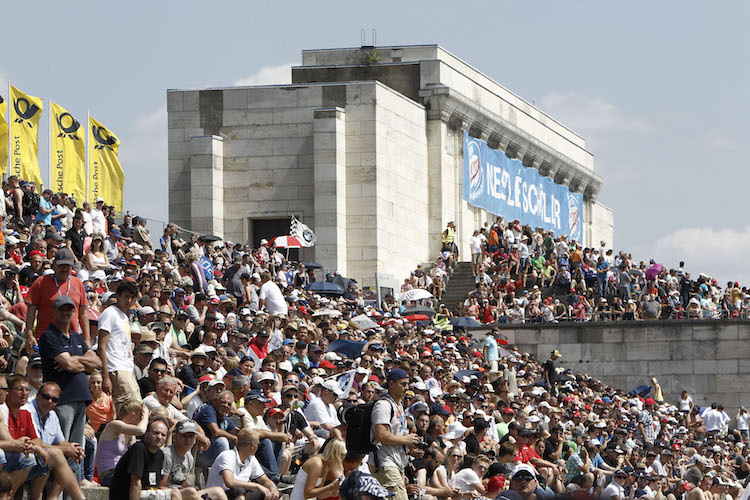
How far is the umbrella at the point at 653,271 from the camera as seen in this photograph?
43.0 metres

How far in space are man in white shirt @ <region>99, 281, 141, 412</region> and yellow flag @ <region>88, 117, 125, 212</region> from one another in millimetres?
20821

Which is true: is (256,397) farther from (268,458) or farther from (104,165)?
(104,165)

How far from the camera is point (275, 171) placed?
4362cm

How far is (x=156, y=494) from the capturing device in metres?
12.7

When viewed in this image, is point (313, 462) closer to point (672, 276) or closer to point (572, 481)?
point (572, 481)

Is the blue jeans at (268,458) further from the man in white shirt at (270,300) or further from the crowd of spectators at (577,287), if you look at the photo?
the crowd of spectators at (577,287)

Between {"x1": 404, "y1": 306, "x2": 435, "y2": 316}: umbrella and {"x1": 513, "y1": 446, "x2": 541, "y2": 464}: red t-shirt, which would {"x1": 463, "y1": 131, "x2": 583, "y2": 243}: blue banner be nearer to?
{"x1": 404, "y1": 306, "x2": 435, "y2": 316}: umbrella

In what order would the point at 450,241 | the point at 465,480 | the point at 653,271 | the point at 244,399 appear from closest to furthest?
Result: 1. the point at 244,399
2. the point at 465,480
3. the point at 653,271
4. the point at 450,241

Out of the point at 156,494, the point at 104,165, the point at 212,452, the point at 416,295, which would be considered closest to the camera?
the point at 156,494

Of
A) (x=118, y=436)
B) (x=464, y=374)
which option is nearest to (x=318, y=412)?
(x=118, y=436)

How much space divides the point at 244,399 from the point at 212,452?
4.75 ft

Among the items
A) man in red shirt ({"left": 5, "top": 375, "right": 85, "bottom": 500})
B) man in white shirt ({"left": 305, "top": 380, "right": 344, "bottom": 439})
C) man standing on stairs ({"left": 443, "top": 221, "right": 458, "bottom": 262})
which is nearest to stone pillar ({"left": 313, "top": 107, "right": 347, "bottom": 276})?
man standing on stairs ({"left": 443, "top": 221, "right": 458, "bottom": 262})

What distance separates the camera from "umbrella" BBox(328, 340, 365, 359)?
24.1 meters

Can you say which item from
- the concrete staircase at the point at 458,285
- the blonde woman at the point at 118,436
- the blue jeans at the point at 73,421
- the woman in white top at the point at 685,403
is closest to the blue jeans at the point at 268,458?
the blonde woman at the point at 118,436
